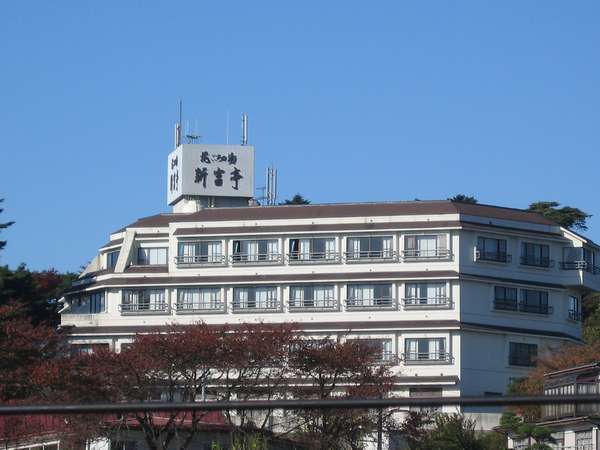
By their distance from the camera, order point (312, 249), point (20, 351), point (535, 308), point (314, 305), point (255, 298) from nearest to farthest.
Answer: point (20, 351) < point (314, 305) < point (535, 308) < point (312, 249) < point (255, 298)

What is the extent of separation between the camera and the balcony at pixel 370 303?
2435 inches

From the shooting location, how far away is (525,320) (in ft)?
205

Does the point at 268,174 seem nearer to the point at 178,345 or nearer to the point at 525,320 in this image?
the point at 525,320

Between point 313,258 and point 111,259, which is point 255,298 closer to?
point 313,258

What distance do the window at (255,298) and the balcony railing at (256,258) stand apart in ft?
Answer: 4.25

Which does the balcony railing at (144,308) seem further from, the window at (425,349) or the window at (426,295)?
the window at (425,349)

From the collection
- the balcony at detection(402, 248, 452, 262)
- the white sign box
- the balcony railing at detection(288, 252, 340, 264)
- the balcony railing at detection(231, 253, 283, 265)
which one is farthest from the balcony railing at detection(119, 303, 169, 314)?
the white sign box

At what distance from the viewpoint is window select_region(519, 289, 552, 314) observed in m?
62.9

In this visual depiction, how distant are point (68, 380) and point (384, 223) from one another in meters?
27.7

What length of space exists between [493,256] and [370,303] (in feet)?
21.2

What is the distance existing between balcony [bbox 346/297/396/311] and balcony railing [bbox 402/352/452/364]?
2.63 m

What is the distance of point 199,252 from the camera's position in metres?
64.9

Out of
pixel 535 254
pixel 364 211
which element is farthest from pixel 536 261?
pixel 364 211

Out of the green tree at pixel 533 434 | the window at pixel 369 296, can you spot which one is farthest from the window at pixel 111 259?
Answer: the green tree at pixel 533 434
